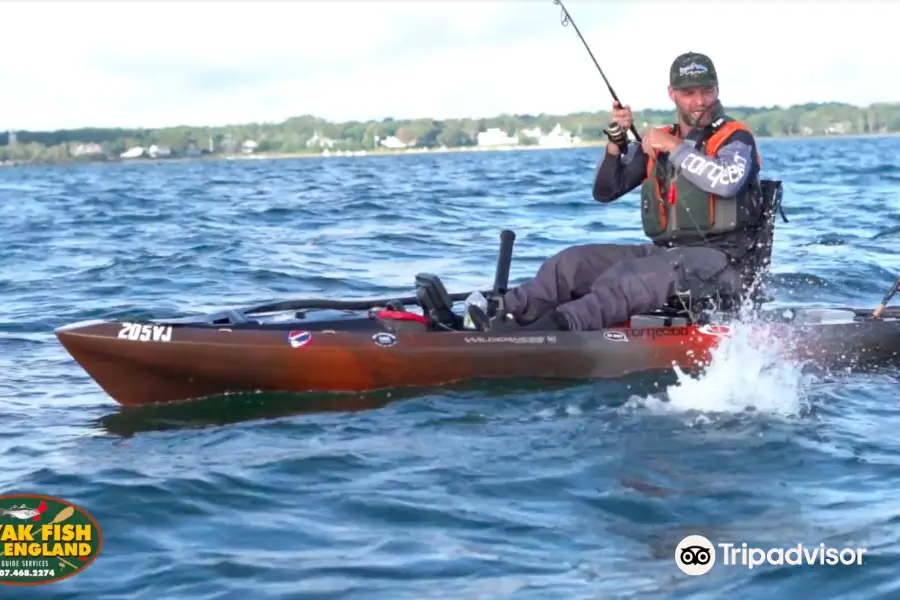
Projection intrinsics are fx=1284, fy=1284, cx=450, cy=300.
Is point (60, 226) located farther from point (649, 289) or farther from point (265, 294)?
point (649, 289)

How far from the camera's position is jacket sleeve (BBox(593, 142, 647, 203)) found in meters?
8.10

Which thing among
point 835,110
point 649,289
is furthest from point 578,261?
→ point 835,110

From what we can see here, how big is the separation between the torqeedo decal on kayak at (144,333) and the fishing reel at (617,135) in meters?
2.93

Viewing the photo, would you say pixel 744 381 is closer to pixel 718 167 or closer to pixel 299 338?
pixel 718 167

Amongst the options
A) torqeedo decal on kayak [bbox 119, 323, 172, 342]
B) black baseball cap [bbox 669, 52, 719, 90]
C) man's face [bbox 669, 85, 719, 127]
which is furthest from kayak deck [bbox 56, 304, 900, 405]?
black baseball cap [bbox 669, 52, 719, 90]

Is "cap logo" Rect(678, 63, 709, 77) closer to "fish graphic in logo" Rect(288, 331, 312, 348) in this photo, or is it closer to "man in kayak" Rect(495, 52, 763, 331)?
"man in kayak" Rect(495, 52, 763, 331)

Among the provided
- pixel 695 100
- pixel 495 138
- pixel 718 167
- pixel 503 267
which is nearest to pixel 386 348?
pixel 503 267

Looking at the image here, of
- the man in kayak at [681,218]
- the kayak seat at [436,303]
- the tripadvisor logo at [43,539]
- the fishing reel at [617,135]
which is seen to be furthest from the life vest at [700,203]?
the tripadvisor logo at [43,539]

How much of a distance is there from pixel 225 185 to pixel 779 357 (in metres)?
29.5

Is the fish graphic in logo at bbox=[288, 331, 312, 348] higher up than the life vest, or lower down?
lower down

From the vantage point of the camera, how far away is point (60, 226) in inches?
800

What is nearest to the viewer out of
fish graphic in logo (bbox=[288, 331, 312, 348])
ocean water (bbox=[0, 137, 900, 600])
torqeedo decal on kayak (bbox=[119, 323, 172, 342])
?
ocean water (bbox=[0, 137, 900, 600])

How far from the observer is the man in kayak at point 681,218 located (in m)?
7.50

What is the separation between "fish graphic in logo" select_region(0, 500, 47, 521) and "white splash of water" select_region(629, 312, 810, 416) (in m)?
3.27
